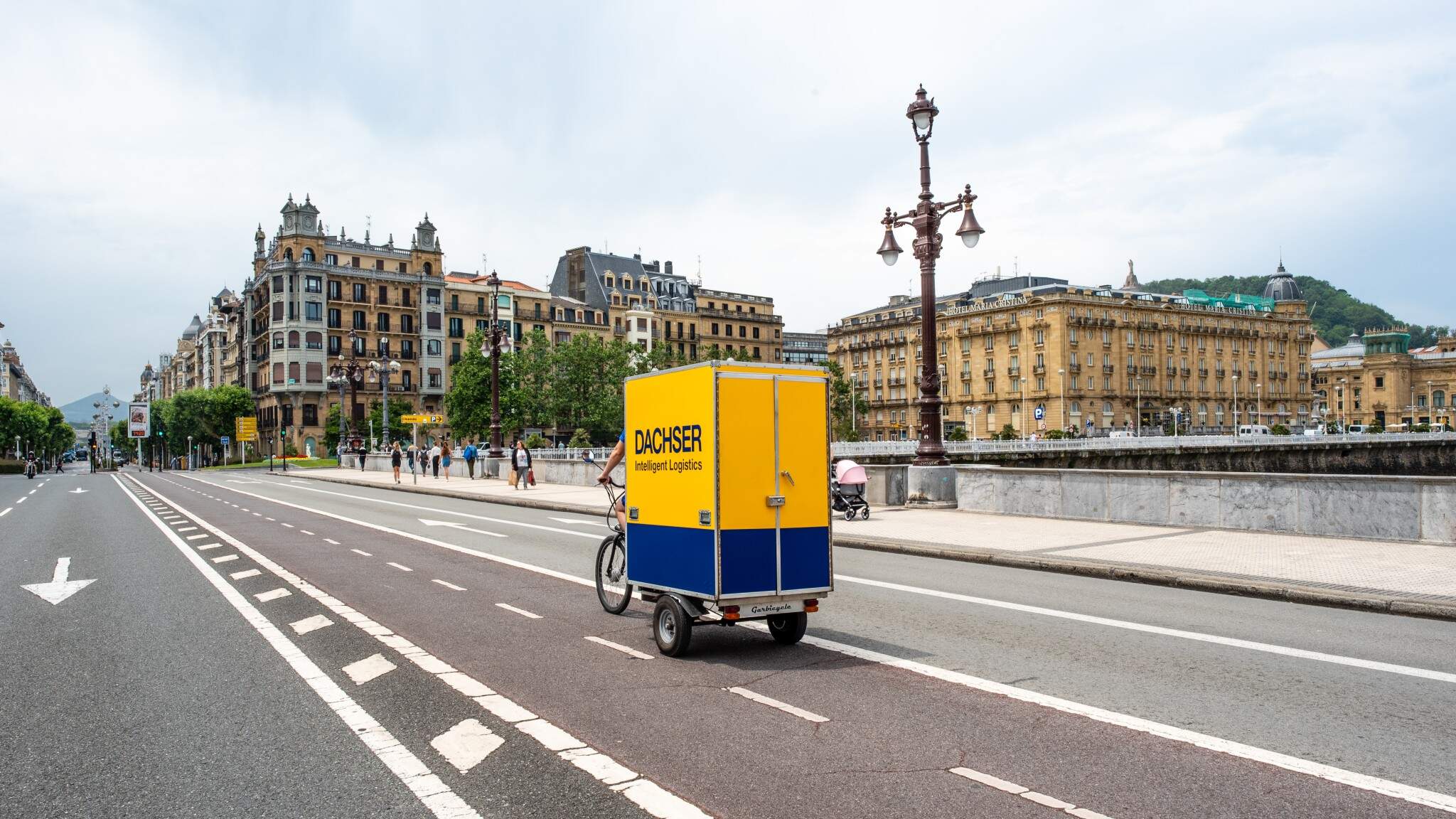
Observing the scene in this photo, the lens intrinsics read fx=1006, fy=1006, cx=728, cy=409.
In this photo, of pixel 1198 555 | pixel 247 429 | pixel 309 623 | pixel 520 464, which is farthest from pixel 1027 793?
pixel 247 429

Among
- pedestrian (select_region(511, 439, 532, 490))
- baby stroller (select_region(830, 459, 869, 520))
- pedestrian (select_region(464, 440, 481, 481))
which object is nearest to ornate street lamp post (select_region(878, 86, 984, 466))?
baby stroller (select_region(830, 459, 869, 520))

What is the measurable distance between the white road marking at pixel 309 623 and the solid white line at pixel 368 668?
1.58 metres

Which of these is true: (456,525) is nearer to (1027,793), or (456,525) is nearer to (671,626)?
(671,626)

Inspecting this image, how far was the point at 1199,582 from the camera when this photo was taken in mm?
11188

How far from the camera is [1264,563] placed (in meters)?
12.4

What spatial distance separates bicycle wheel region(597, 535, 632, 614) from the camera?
9734 mm

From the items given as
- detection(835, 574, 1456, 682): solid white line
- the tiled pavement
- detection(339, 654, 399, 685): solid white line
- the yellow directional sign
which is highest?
the yellow directional sign

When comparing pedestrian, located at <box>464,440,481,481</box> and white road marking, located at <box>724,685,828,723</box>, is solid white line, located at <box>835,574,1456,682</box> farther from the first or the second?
pedestrian, located at <box>464,440,481,481</box>

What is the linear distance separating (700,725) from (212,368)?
535 ft

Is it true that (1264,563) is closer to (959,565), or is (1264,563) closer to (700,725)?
(959,565)

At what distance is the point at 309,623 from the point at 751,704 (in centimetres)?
511

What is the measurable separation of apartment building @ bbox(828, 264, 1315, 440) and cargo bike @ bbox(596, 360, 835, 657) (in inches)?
3886

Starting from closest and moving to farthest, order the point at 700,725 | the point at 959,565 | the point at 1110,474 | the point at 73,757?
the point at 73,757 → the point at 700,725 → the point at 959,565 → the point at 1110,474

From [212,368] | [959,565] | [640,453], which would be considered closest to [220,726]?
[640,453]
